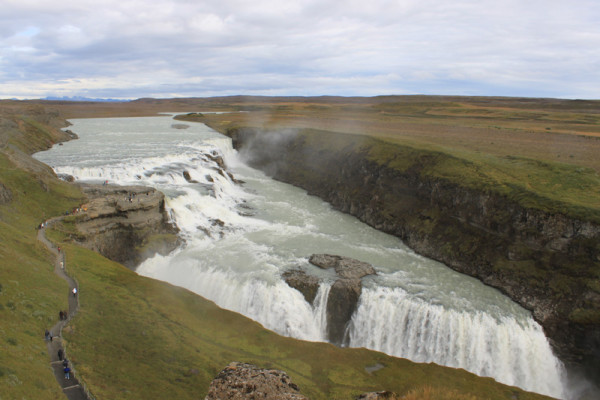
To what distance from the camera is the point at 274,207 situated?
157 feet

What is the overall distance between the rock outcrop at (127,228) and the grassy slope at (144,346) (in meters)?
3.73

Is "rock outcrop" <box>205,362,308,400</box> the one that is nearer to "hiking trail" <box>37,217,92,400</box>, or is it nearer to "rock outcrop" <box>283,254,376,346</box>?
"hiking trail" <box>37,217,92,400</box>

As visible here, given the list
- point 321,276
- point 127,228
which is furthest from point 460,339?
point 127,228

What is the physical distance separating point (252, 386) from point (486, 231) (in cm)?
2842

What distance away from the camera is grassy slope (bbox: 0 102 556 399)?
1620 cm

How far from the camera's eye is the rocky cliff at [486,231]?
85.3ft

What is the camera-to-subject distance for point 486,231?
33781mm

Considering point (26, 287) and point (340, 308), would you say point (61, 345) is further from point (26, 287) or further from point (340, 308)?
point (340, 308)

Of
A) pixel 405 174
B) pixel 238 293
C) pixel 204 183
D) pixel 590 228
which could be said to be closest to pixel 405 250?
pixel 405 174

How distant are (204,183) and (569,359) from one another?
39484 mm

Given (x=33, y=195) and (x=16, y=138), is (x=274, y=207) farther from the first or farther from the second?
(x=16, y=138)

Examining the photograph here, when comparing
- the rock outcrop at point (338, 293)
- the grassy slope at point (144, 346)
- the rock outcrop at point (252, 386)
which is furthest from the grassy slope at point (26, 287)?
the rock outcrop at point (338, 293)

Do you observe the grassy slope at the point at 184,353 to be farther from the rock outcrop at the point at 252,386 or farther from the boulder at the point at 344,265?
the boulder at the point at 344,265

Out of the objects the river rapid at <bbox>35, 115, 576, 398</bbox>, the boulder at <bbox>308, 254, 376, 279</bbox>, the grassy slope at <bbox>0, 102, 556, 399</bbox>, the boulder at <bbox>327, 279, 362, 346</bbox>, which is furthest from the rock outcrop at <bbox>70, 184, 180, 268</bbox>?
the boulder at <bbox>327, 279, 362, 346</bbox>
